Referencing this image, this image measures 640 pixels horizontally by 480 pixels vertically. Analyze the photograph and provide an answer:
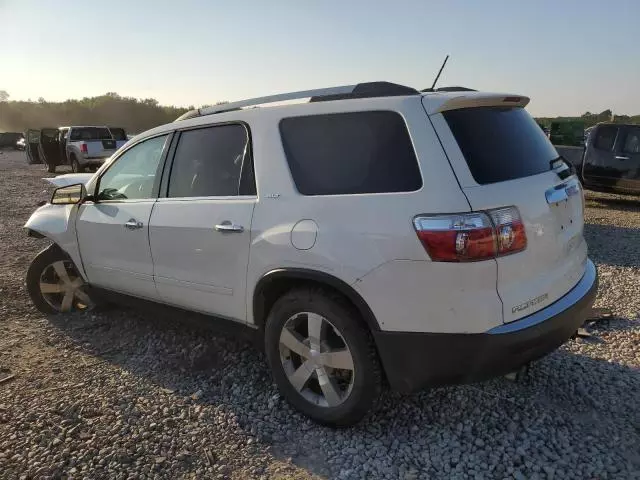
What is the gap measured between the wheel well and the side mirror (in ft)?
6.88

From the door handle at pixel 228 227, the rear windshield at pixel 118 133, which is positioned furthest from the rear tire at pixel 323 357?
the rear windshield at pixel 118 133

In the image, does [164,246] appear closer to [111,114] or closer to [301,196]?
[301,196]

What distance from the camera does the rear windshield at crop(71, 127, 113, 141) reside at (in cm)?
1991

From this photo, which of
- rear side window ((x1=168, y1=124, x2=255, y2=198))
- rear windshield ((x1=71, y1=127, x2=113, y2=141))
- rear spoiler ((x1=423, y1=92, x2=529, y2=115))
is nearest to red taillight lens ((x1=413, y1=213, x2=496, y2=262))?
rear spoiler ((x1=423, y1=92, x2=529, y2=115))

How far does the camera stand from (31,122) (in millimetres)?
76812

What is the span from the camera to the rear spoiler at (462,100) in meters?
2.55

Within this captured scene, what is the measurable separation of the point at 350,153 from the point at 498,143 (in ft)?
2.58

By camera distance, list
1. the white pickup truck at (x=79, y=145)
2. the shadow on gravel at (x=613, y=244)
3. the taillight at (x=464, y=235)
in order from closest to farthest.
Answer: the taillight at (x=464, y=235) → the shadow on gravel at (x=613, y=244) → the white pickup truck at (x=79, y=145)

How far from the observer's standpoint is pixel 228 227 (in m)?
3.08

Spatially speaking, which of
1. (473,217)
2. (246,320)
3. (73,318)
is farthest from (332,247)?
(73,318)

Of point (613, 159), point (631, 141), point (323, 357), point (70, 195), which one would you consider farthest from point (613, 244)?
point (70, 195)

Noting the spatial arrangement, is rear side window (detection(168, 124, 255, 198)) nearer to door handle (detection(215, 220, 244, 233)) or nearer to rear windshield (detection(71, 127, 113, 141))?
door handle (detection(215, 220, 244, 233))

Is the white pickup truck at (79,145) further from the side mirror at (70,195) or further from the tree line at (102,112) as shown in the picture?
the tree line at (102,112)

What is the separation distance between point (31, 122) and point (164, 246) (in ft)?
285
